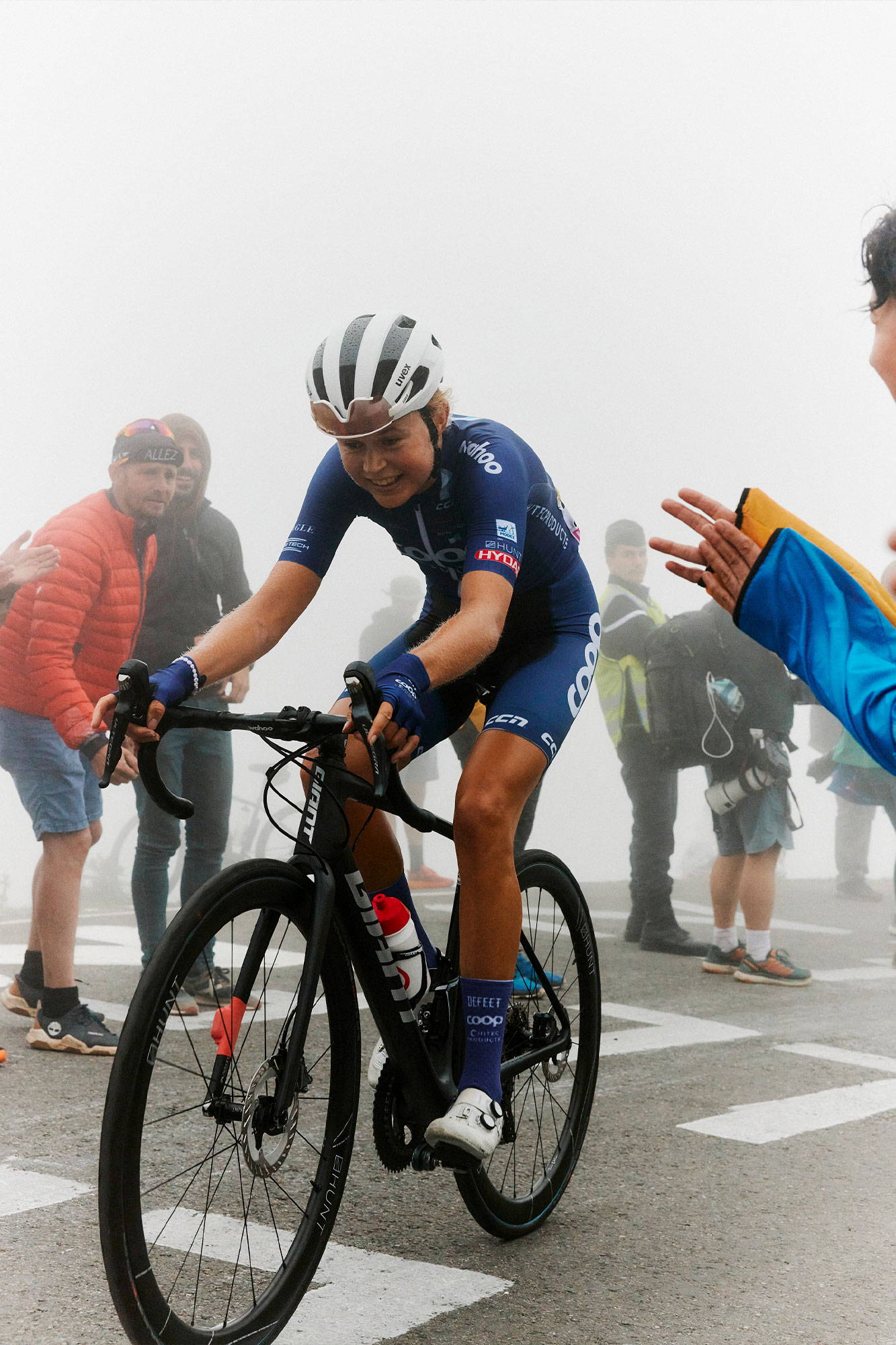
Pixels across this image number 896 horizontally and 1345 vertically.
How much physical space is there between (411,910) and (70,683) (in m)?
2.48

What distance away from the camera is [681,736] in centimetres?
755

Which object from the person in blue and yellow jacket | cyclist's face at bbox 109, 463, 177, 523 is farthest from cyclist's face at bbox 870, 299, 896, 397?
cyclist's face at bbox 109, 463, 177, 523

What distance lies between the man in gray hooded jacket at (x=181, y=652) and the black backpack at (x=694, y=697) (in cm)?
253

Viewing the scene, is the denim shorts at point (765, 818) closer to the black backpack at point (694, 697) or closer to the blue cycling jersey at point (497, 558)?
the black backpack at point (694, 697)

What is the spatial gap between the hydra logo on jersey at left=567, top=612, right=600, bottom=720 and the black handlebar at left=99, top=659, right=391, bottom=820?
0.88m

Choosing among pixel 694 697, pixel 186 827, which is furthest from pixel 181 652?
pixel 694 697

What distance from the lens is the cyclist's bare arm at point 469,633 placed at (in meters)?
2.70

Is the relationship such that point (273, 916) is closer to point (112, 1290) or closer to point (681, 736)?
point (112, 1290)

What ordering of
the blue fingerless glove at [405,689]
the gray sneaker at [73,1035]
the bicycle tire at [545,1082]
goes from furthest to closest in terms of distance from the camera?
1. the gray sneaker at [73,1035]
2. the bicycle tire at [545,1082]
3. the blue fingerless glove at [405,689]

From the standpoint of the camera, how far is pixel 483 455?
3100 millimetres

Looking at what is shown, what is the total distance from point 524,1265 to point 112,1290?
4.00ft

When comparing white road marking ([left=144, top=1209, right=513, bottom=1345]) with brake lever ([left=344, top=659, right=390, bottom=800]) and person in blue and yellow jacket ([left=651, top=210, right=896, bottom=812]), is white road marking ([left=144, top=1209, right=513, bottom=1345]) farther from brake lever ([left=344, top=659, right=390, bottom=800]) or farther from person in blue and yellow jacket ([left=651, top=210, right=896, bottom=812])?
person in blue and yellow jacket ([left=651, top=210, right=896, bottom=812])

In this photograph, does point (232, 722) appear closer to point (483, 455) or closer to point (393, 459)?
point (393, 459)

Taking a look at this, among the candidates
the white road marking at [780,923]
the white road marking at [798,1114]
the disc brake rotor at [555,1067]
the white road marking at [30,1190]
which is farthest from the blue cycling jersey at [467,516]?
the white road marking at [780,923]
